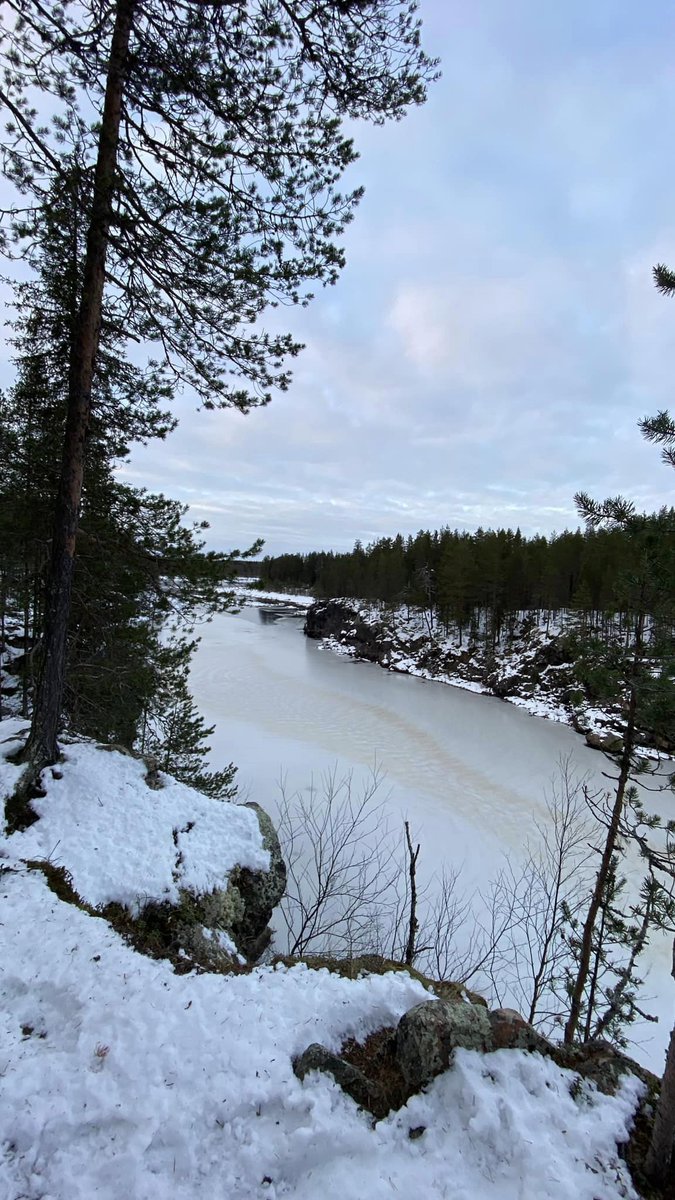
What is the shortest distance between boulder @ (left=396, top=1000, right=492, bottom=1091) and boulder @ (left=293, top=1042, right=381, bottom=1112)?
0.22 meters

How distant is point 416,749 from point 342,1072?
16.0 metres

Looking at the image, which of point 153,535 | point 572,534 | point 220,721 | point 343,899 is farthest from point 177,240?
point 572,534

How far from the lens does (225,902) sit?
5.34 m

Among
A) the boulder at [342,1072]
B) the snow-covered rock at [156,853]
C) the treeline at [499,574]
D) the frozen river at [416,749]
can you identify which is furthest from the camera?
the treeline at [499,574]

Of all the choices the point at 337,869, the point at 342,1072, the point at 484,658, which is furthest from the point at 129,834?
the point at 484,658

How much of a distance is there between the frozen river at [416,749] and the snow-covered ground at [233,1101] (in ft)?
22.0

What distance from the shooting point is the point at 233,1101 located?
2383 mm

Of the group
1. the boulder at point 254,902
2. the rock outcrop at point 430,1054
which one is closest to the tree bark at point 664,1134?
the rock outcrop at point 430,1054

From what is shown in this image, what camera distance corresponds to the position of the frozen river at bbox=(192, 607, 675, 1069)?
38.7 ft

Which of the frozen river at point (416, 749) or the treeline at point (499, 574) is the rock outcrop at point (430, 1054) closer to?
the frozen river at point (416, 749)

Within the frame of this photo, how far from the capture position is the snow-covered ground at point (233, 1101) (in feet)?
6.72

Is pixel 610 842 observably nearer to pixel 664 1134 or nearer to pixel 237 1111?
pixel 664 1134

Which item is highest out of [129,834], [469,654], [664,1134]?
[664,1134]

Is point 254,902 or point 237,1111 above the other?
point 237,1111
